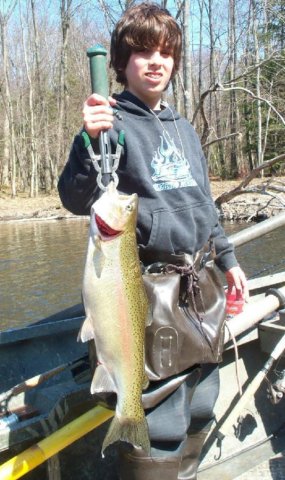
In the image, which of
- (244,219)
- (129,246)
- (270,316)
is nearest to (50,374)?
(129,246)

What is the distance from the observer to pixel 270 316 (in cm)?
377

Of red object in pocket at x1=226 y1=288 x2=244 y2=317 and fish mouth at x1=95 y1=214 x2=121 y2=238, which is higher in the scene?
fish mouth at x1=95 y1=214 x2=121 y2=238

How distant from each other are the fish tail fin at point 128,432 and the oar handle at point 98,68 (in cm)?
114

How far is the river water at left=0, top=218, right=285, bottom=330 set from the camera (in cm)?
1196

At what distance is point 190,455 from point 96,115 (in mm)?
1532

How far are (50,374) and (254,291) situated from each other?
6.45ft

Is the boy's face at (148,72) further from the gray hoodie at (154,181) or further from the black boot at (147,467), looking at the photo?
the black boot at (147,467)

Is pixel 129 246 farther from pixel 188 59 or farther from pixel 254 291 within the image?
pixel 188 59

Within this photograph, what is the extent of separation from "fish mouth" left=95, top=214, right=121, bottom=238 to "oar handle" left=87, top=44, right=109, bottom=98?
1.52 feet

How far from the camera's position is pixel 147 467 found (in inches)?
Result: 89.8

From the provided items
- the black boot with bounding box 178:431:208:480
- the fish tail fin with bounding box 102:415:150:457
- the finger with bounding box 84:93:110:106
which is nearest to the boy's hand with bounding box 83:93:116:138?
the finger with bounding box 84:93:110:106

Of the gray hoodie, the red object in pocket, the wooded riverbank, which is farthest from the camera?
the wooded riverbank

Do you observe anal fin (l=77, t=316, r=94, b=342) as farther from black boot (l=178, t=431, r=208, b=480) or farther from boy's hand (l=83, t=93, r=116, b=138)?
black boot (l=178, t=431, r=208, b=480)

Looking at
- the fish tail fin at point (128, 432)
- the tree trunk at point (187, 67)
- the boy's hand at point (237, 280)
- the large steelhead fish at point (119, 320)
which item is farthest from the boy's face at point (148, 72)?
the tree trunk at point (187, 67)
